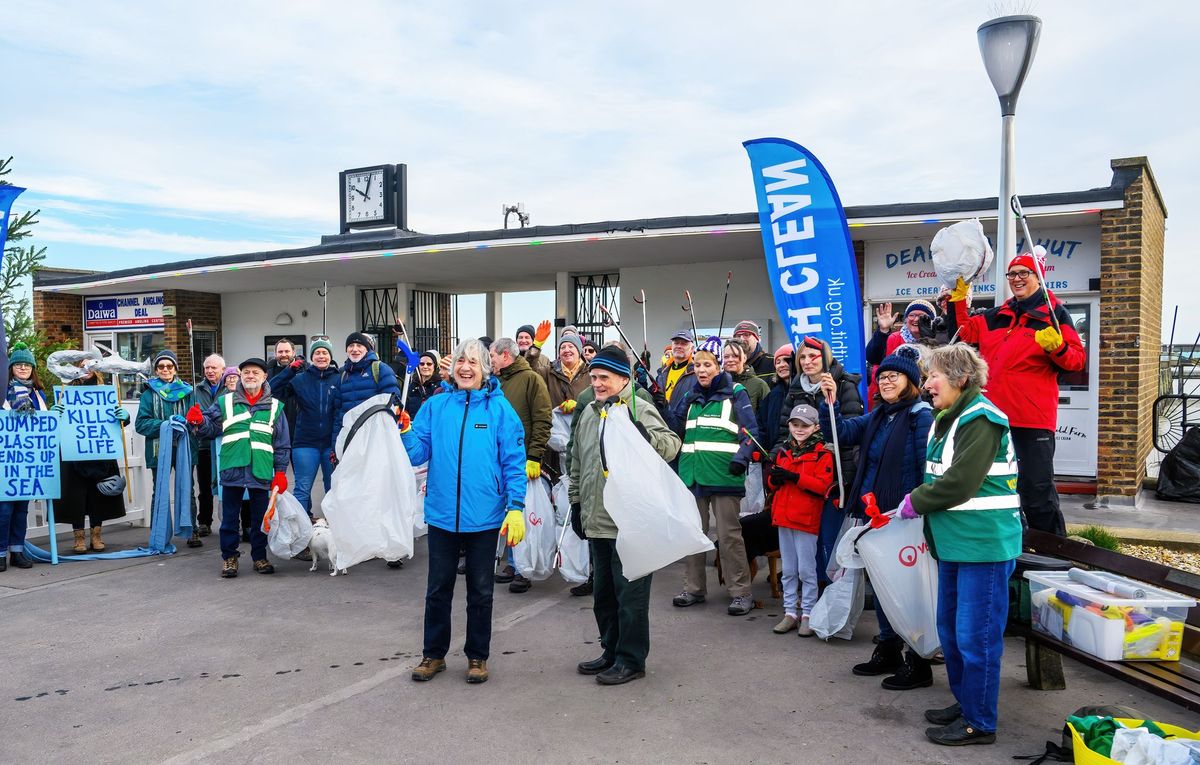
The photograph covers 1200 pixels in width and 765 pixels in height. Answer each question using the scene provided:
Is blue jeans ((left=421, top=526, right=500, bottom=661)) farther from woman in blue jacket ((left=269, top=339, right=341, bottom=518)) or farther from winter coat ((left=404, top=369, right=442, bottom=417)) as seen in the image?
winter coat ((left=404, top=369, right=442, bottom=417))

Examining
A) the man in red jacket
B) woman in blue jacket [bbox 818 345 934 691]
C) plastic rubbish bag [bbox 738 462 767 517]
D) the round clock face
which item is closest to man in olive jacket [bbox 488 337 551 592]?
plastic rubbish bag [bbox 738 462 767 517]

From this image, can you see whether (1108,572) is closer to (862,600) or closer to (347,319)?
(862,600)

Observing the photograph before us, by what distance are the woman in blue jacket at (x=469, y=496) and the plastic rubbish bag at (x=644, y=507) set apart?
53 cm

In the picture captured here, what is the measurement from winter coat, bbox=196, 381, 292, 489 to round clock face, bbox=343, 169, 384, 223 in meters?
9.23

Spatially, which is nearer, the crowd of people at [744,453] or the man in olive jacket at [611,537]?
the crowd of people at [744,453]

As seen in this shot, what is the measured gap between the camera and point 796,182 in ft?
21.3

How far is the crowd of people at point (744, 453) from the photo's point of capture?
3.75 meters

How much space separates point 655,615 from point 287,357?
454cm

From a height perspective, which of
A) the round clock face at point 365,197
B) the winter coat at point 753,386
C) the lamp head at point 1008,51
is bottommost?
the winter coat at point 753,386

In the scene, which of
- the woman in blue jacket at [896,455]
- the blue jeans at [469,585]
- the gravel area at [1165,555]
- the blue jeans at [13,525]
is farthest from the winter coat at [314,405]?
the gravel area at [1165,555]

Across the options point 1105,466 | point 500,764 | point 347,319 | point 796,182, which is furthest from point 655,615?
point 347,319

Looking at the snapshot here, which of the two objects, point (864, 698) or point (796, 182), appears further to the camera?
point (796, 182)

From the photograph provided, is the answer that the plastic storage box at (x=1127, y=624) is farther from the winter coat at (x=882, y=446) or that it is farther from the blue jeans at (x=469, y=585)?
the blue jeans at (x=469, y=585)

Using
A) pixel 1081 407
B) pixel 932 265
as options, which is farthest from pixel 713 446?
pixel 932 265
